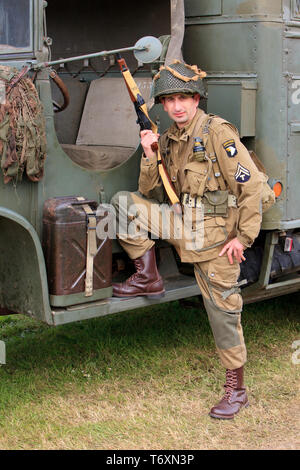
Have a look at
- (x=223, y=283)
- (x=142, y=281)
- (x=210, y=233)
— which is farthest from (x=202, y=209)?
(x=142, y=281)

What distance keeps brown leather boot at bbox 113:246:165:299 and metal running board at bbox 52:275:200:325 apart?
0.04 metres

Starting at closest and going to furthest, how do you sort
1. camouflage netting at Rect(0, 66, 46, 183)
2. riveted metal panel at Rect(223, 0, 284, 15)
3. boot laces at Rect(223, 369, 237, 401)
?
camouflage netting at Rect(0, 66, 46, 183) → boot laces at Rect(223, 369, 237, 401) → riveted metal panel at Rect(223, 0, 284, 15)

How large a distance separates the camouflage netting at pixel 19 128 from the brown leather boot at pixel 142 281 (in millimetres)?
804

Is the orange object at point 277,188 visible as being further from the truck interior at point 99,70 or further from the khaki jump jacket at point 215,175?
the truck interior at point 99,70

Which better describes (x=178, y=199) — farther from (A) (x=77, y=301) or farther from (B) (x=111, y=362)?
(B) (x=111, y=362)

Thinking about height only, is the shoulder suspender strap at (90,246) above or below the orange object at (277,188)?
below

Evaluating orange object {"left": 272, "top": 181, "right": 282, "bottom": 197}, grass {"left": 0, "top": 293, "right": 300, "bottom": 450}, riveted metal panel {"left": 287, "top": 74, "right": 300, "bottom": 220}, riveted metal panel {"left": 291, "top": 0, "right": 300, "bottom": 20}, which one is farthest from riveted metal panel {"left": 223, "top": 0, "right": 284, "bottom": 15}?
grass {"left": 0, "top": 293, "right": 300, "bottom": 450}

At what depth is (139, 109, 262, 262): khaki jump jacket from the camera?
3723mm

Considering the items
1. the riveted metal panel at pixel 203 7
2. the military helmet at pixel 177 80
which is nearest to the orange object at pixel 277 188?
the military helmet at pixel 177 80

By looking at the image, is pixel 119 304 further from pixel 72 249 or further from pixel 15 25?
pixel 15 25

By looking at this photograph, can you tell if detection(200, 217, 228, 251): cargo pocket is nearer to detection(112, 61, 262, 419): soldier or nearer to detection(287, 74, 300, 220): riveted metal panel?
detection(112, 61, 262, 419): soldier

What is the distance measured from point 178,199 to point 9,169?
906mm

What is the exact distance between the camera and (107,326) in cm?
543

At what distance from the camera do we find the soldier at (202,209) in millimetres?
3750
